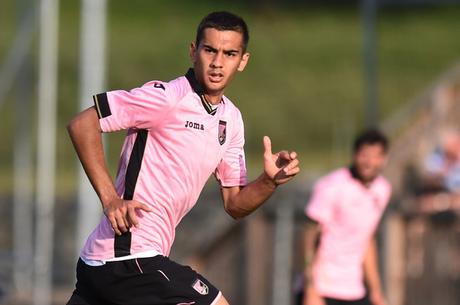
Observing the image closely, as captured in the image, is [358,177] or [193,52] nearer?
[193,52]

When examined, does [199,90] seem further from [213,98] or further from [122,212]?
[122,212]

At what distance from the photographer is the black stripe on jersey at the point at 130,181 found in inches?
257

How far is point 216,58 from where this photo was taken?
655 cm

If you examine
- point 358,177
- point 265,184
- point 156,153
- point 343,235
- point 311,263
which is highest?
point 156,153

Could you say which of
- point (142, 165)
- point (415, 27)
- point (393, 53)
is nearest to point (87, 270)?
point (142, 165)

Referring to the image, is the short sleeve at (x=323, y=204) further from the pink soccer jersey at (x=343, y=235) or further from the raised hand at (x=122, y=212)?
the raised hand at (x=122, y=212)

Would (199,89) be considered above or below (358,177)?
above

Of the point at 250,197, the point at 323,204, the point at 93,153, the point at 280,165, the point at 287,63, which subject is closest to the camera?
the point at 93,153

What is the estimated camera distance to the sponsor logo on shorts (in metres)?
6.60

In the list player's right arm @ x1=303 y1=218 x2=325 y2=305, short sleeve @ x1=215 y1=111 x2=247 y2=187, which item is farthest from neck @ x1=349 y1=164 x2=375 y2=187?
short sleeve @ x1=215 y1=111 x2=247 y2=187

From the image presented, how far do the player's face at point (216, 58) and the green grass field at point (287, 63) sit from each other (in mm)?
14786

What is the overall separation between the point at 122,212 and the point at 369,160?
4.49m

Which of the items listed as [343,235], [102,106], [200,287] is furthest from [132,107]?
[343,235]

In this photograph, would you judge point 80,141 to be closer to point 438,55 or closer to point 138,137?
point 138,137
